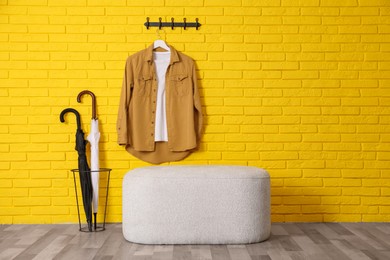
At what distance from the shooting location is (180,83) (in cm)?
496

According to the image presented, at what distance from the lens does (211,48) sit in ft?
16.5

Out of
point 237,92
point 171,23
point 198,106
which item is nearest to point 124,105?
point 198,106

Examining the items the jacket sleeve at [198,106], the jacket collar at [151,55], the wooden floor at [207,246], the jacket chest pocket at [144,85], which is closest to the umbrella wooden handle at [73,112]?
the jacket chest pocket at [144,85]

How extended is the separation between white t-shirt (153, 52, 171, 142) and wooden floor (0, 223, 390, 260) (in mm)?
835

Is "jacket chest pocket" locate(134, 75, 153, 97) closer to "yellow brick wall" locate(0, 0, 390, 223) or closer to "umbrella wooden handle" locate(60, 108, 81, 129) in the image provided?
"yellow brick wall" locate(0, 0, 390, 223)

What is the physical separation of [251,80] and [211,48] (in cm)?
42

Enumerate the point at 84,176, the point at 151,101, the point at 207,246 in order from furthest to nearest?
the point at 151,101, the point at 84,176, the point at 207,246

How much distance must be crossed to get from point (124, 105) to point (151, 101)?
222mm

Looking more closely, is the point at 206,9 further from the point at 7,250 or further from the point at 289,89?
the point at 7,250

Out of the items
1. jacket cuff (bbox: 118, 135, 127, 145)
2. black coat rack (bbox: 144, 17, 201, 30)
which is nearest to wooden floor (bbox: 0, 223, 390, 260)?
jacket cuff (bbox: 118, 135, 127, 145)

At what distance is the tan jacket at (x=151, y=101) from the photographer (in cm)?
493

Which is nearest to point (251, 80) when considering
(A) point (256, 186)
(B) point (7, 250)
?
(A) point (256, 186)

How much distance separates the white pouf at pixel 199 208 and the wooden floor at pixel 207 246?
76 mm

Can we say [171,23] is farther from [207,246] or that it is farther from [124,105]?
[207,246]
